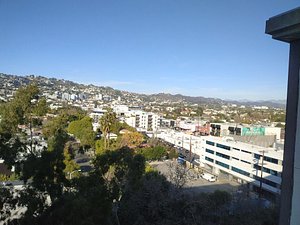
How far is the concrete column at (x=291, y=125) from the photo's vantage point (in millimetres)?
2146

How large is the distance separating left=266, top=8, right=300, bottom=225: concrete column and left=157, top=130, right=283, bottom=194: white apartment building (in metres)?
18.0

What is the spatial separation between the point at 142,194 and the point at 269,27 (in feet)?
30.8

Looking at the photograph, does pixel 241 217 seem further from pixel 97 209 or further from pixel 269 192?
pixel 269 192

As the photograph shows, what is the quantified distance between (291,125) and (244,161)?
24079 millimetres

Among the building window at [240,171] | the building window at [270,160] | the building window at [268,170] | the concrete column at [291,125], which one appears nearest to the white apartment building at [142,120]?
the building window at [240,171]

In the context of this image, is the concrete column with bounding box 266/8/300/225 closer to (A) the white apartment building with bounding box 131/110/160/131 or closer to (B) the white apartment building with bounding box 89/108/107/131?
(B) the white apartment building with bounding box 89/108/107/131

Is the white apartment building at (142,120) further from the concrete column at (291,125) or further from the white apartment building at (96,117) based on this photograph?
the concrete column at (291,125)

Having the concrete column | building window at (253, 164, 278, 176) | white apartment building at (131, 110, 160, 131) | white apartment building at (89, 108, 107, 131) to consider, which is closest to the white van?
building window at (253, 164, 278, 176)

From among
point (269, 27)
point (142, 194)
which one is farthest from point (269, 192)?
point (269, 27)

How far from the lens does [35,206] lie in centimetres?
641

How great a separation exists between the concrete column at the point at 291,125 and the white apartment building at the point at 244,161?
59.1 ft

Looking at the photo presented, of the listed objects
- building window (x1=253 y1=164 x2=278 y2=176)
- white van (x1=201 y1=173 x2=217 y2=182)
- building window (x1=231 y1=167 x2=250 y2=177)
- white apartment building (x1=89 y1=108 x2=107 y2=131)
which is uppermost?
white apartment building (x1=89 y1=108 x2=107 y2=131)

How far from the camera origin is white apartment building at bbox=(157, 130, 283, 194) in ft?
70.5

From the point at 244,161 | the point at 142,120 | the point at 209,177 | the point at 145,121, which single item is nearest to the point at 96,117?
the point at 142,120
